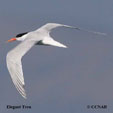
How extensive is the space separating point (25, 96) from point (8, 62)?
1269 mm

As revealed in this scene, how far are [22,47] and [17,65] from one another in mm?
1002

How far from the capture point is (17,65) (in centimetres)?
1111

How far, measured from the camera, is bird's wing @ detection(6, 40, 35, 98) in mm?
10633

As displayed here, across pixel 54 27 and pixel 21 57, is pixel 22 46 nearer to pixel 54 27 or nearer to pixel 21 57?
pixel 21 57

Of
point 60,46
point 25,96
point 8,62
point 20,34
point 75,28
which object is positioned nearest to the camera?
point 25,96

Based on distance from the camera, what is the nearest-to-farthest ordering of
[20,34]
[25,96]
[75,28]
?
[25,96]
[75,28]
[20,34]

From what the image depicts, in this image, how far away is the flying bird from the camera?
10727 mm

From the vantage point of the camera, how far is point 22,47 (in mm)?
12000

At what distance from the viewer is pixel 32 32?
14.3m

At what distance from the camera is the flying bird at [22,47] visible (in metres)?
10.7

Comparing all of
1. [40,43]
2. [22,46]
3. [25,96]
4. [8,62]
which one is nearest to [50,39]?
[40,43]

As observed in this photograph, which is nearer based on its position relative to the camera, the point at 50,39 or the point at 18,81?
the point at 18,81

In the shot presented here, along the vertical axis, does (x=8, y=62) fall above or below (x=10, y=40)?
above

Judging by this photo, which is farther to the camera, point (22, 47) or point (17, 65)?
point (22, 47)
